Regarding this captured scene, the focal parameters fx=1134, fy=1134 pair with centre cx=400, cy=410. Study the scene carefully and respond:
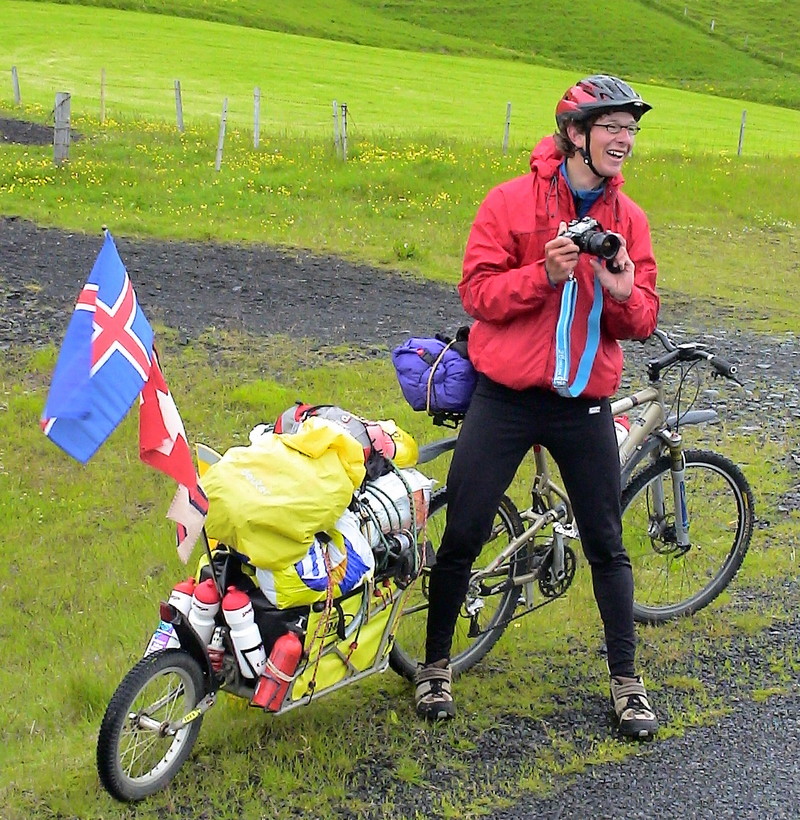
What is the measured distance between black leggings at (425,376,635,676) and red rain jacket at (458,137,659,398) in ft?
0.43

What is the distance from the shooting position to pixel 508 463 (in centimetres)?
407

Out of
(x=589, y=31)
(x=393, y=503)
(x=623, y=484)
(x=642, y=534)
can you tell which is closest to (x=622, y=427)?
(x=623, y=484)

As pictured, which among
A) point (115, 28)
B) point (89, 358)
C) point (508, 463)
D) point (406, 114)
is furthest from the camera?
point (115, 28)

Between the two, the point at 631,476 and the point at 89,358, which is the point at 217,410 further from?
the point at 89,358

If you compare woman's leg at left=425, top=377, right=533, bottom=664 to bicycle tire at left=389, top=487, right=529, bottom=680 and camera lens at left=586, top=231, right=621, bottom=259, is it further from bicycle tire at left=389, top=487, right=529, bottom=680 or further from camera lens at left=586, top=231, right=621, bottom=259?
camera lens at left=586, top=231, right=621, bottom=259

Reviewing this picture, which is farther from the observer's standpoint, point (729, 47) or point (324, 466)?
point (729, 47)

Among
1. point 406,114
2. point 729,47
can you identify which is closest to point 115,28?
Answer: point 406,114

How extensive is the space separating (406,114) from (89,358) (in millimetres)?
30426

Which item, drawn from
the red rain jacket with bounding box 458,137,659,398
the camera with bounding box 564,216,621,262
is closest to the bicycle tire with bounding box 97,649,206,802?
the red rain jacket with bounding box 458,137,659,398

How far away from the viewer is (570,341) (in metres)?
3.89

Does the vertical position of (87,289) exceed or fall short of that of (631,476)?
it exceeds it

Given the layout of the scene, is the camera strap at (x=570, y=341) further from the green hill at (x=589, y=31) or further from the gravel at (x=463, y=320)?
the green hill at (x=589, y=31)

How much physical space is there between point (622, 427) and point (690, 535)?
0.94m

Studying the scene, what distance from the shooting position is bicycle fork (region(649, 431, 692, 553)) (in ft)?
16.1
